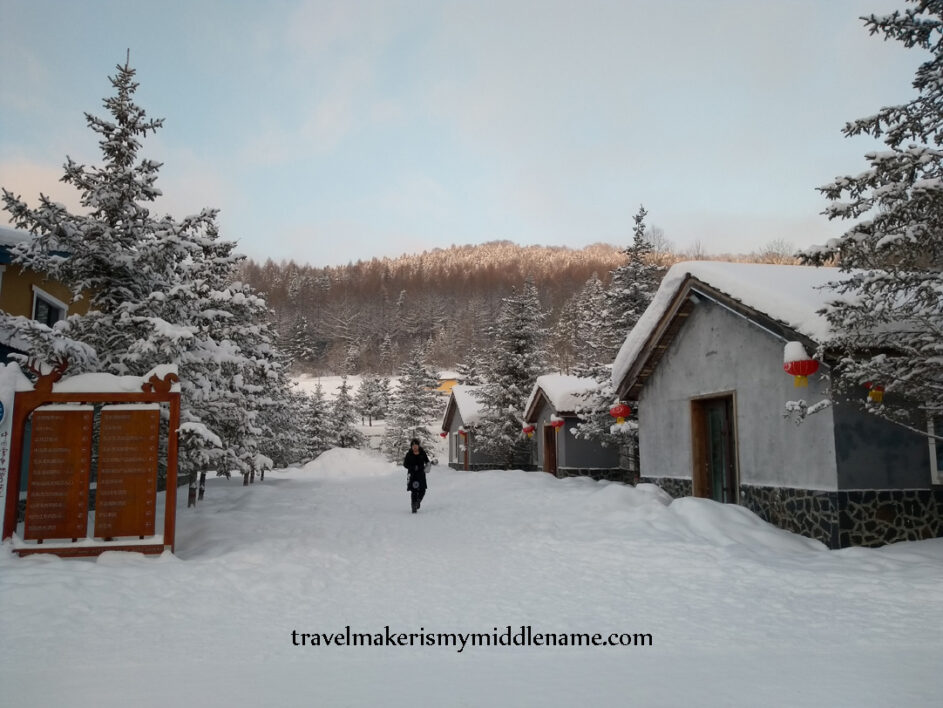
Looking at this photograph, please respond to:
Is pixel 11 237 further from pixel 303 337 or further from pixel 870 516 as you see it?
pixel 303 337

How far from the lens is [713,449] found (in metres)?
13.2

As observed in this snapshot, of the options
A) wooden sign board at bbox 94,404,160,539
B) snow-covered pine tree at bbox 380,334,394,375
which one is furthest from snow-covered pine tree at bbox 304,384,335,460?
snow-covered pine tree at bbox 380,334,394,375

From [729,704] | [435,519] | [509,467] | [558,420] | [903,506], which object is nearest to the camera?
[729,704]

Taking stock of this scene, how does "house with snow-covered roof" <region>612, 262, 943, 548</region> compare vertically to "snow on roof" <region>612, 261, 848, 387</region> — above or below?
below

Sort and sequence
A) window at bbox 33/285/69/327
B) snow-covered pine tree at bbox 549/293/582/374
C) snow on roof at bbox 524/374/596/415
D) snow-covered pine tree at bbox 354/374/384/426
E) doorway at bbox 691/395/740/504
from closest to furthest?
doorway at bbox 691/395/740/504, window at bbox 33/285/69/327, snow on roof at bbox 524/374/596/415, snow-covered pine tree at bbox 549/293/582/374, snow-covered pine tree at bbox 354/374/384/426

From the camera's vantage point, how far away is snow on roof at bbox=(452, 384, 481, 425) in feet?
111

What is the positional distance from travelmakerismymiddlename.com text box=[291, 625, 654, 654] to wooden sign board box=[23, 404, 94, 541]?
4.44 m

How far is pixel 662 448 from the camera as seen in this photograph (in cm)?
1452

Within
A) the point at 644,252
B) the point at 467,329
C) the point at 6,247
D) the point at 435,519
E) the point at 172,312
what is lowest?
the point at 435,519

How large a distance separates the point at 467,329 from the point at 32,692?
9279cm

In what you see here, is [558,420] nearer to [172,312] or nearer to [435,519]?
[435,519]

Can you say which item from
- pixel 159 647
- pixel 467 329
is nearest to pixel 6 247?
pixel 159 647

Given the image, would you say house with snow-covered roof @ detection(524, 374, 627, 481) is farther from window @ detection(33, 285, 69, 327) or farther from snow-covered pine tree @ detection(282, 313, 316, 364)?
snow-covered pine tree @ detection(282, 313, 316, 364)

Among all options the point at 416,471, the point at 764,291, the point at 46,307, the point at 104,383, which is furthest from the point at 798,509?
the point at 46,307
